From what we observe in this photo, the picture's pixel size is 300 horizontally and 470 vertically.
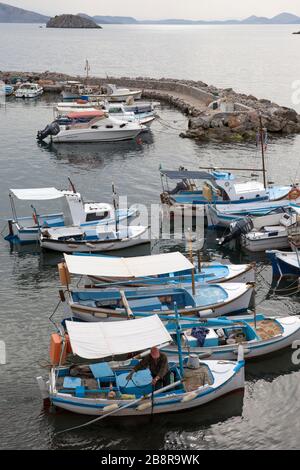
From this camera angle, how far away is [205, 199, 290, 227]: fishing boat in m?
38.1

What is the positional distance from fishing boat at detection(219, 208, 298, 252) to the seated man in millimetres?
15937

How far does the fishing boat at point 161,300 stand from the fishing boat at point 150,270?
542 mm

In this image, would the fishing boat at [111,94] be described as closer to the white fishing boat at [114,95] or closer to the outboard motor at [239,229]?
the white fishing boat at [114,95]

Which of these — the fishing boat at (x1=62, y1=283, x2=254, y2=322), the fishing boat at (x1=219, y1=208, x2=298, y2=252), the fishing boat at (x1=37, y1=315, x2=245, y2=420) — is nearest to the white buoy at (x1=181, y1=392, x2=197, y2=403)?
the fishing boat at (x1=37, y1=315, x2=245, y2=420)

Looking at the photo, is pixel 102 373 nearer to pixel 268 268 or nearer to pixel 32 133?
pixel 268 268

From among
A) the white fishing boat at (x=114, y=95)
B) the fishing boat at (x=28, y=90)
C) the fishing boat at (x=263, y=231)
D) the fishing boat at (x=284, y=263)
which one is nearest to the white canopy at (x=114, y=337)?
the fishing boat at (x=284, y=263)

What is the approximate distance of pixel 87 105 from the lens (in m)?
74.4

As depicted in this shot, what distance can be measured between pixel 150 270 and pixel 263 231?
11832 mm

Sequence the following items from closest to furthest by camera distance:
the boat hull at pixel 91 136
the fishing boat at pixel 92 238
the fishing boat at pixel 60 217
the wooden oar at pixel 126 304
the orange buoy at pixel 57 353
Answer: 1. the orange buoy at pixel 57 353
2. the wooden oar at pixel 126 304
3. the fishing boat at pixel 92 238
4. the fishing boat at pixel 60 217
5. the boat hull at pixel 91 136

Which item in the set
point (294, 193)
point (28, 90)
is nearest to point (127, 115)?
point (28, 90)

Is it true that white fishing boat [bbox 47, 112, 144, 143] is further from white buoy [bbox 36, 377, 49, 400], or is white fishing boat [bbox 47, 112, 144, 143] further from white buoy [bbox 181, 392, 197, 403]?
white buoy [bbox 181, 392, 197, 403]

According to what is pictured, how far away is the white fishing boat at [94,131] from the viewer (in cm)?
6259

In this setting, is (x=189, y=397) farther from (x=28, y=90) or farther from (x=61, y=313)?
(x=28, y=90)
